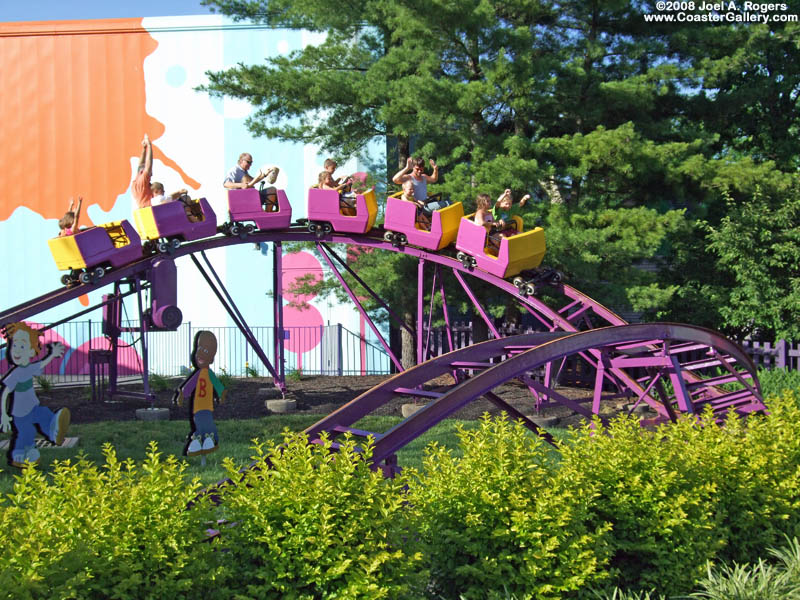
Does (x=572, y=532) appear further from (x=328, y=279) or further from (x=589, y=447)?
(x=328, y=279)

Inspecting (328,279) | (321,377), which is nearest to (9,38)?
(328,279)

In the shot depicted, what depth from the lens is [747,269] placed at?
1552 cm

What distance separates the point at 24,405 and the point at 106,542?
626 centimetres

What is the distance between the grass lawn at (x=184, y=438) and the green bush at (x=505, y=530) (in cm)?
424

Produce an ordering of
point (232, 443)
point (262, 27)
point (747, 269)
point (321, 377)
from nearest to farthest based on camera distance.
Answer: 1. point (232, 443)
2. point (747, 269)
3. point (321, 377)
4. point (262, 27)

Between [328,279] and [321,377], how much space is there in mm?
2319

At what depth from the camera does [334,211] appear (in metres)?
12.0

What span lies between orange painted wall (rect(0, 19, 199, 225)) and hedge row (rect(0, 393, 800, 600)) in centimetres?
1700

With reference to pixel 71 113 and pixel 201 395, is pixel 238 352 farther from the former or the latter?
pixel 201 395

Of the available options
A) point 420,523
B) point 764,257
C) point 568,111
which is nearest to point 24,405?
point 420,523

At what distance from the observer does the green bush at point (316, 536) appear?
11.5 ft

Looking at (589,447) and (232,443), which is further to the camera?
(232,443)

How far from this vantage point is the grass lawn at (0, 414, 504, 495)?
877cm

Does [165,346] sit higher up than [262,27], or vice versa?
[262,27]
